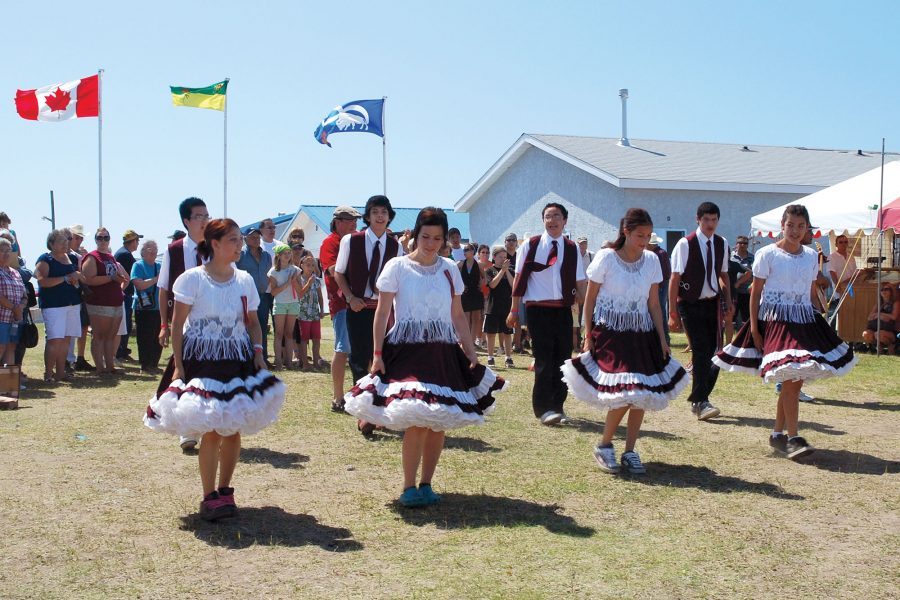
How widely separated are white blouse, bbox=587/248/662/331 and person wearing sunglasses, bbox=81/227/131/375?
8.35m

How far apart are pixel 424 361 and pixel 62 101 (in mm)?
20774

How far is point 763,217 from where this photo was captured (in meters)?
19.4

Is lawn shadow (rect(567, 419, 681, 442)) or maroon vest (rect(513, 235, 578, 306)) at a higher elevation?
maroon vest (rect(513, 235, 578, 306))

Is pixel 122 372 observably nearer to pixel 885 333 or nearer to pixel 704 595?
pixel 704 595

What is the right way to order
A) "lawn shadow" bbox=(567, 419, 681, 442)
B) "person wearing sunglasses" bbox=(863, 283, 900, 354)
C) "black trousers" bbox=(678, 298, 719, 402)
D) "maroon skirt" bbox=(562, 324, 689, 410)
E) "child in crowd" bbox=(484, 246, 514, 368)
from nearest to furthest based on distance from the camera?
1. "maroon skirt" bbox=(562, 324, 689, 410)
2. "lawn shadow" bbox=(567, 419, 681, 442)
3. "black trousers" bbox=(678, 298, 719, 402)
4. "child in crowd" bbox=(484, 246, 514, 368)
5. "person wearing sunglasses" bbox=(863, 283, 900, 354)

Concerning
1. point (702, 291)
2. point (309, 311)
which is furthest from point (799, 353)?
point (309, 311)

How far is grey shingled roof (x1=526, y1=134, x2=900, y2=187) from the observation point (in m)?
27.6

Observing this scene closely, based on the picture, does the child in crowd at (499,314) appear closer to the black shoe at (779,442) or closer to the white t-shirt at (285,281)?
the white t-shirt at (285,281)

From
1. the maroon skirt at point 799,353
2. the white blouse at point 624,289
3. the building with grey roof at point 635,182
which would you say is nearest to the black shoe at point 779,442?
the maroon skirt at point 799,353

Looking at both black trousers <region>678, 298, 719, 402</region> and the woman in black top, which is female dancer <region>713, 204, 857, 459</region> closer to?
black trousers <region>678, 298, 719, 402</region>

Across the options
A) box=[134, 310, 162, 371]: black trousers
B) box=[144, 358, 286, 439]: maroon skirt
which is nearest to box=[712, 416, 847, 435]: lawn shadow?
box=[144, 358, 286, 439]: maroon skirt

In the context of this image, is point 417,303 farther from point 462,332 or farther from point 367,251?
point 367,251

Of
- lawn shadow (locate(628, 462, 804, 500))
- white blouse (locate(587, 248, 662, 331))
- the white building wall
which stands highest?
the white building wall

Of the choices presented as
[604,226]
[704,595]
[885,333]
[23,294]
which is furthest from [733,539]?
[604,226]
